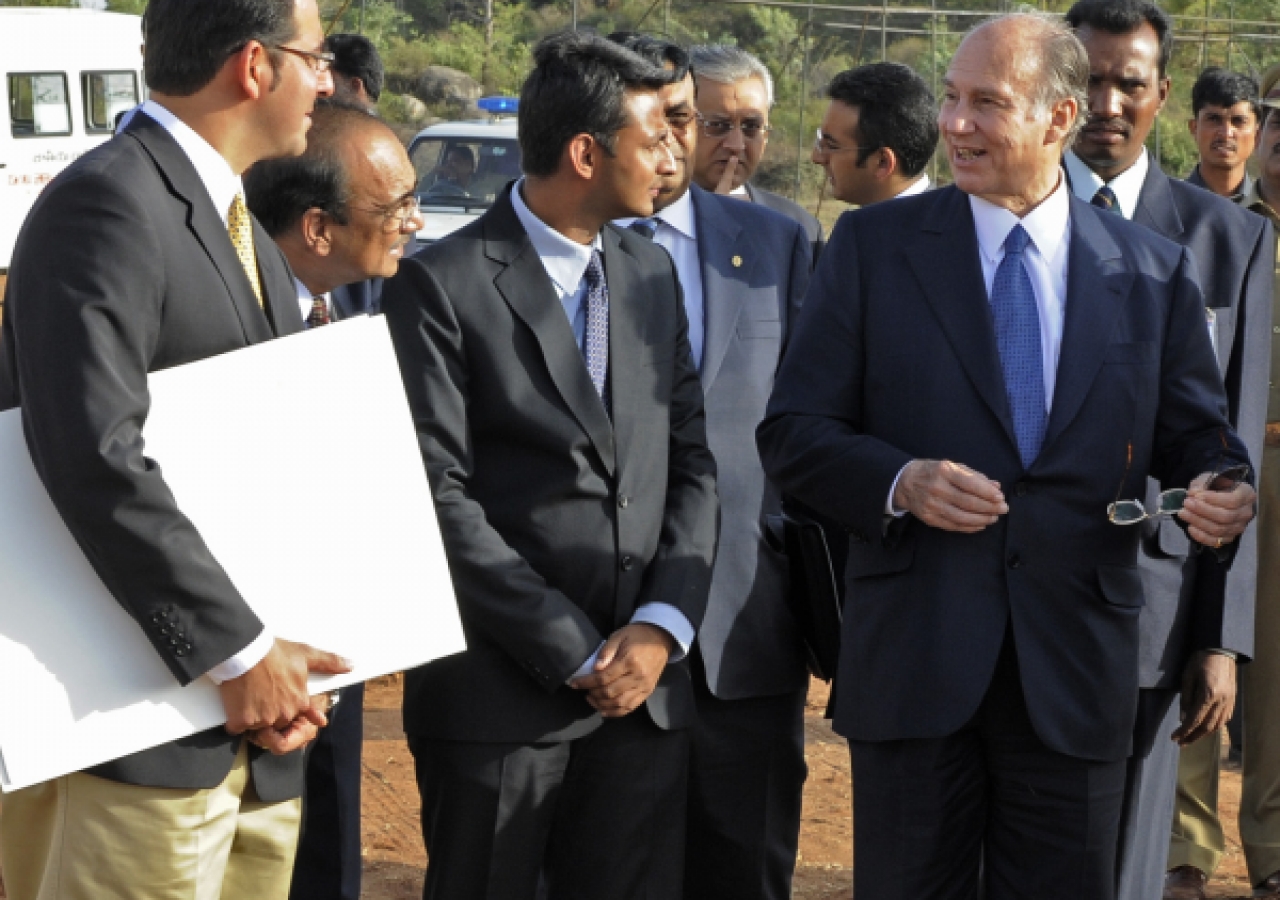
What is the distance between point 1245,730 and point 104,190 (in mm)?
4086

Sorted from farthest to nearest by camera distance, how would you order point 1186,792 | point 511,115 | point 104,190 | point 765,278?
point 511,115, point 1186,792, point 765,278, point 104,190

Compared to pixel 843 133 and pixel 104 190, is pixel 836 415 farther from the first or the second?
pixel 843 133

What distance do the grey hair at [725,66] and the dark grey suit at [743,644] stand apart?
135 cm

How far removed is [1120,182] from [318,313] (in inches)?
77.4

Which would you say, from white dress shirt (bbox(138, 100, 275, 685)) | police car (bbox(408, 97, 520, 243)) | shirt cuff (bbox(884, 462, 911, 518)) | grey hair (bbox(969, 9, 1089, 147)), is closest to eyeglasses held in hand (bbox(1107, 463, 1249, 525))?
shirt cuff (bbox(884, 462, 911, 518))

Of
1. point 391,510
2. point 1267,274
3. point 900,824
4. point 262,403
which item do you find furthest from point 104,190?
point 1267,274

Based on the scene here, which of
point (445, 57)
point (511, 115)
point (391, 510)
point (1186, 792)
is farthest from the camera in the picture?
point (445, 57)

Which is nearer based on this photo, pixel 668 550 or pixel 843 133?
pixel 668 550

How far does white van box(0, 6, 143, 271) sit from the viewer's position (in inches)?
838

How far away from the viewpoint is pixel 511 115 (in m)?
19.2

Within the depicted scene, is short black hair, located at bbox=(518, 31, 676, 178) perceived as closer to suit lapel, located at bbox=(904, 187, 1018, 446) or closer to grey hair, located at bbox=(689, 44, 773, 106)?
suit lapel, located at bbox=(904, 187, 1018, 446)

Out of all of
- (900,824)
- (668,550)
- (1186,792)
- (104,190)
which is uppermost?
(104,190)

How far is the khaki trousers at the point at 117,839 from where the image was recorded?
2418 mm

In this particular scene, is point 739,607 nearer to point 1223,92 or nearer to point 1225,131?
point 1225,131
